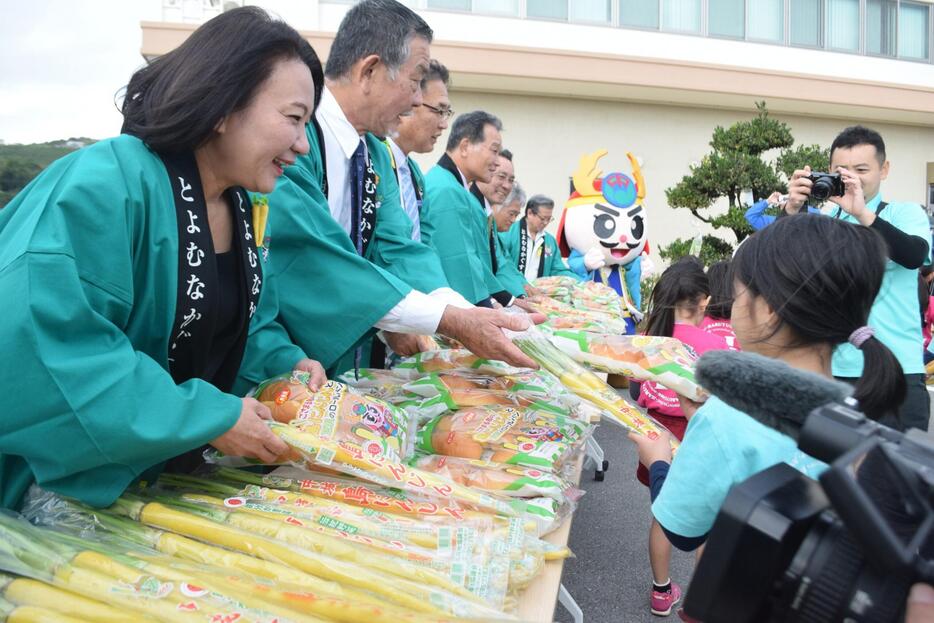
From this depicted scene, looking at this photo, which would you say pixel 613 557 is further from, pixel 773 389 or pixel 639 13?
pixel 639 13

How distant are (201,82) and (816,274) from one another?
126cm

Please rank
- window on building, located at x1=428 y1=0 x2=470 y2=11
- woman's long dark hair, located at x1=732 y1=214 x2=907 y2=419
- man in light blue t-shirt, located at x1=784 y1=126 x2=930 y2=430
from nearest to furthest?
1. woman's long dark hair, located at x1=732 y1=214 x2=907 y2=419
2. man in light blue t-shirt, located at x1=784 y1=126 x2=930 y2=430
3. window on building, located at x1=428 y1=0 x2=470 y2=11

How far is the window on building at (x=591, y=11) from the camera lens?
513 inches

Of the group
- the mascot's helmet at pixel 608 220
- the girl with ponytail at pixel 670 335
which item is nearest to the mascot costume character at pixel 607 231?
the mascot's helmet at pixel 608 220

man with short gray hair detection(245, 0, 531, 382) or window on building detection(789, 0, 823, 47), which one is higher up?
window on building detection(789, 0, 823, 47)

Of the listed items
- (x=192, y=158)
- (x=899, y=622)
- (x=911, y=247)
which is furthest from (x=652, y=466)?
(x=911, y=247)

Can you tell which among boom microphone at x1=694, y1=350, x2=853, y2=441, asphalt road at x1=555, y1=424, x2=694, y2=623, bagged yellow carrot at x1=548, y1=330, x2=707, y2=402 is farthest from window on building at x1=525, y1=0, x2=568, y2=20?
boom microphone at x1=694, y1=350, x2=853, y2=441

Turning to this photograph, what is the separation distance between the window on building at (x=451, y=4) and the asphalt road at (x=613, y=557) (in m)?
9.93

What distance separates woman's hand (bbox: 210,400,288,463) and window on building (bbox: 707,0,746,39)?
1449 centimetres

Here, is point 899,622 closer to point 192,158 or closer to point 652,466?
point 652,466

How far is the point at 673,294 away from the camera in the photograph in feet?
10.1

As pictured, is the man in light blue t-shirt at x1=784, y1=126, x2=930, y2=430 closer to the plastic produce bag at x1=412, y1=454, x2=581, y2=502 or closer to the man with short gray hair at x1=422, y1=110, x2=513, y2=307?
the man with short gray hair at x1=422, y1=110, x2=513, y2=307

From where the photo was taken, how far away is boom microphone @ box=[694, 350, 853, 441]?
2.18 feet

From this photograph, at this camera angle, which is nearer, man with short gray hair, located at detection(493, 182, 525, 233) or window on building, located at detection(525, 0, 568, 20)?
man with short gray hair, located at detection(493, 182, 525, 233)
